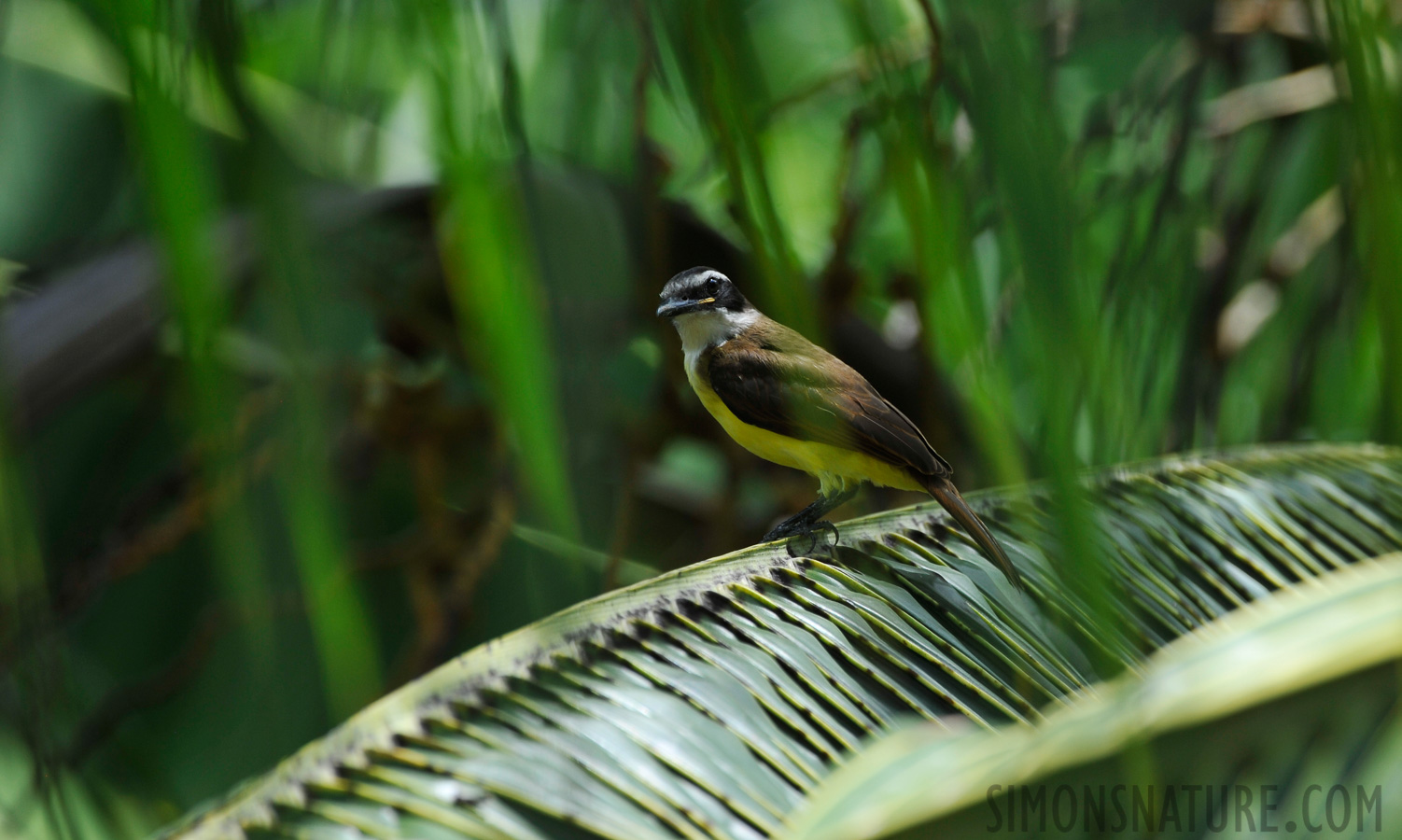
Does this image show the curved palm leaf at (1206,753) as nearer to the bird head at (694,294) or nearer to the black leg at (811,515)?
the black leg at (811,515)

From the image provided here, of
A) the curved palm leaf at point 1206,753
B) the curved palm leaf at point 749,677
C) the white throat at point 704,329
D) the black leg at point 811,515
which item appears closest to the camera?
the curved palm leaf at point 1206,753

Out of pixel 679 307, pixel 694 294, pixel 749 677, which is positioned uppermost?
pixel 694 294

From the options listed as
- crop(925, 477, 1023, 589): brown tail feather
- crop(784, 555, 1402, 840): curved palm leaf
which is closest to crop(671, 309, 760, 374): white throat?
crop(925, 477, 1023, 589): brown tail feather

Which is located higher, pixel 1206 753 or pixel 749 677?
pixel 749 677

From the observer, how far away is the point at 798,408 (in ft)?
9.21

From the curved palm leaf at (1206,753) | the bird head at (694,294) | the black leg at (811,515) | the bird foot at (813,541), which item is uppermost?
the bird head at (694,294)

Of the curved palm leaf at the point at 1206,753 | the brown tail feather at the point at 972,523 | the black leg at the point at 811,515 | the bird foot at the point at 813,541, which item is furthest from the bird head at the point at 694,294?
the curved palm leaf at the point at 1206,753

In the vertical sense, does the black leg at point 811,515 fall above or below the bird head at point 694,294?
below

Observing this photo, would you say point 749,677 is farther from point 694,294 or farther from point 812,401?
point 694,294

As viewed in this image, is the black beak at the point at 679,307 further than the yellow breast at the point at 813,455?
Yes

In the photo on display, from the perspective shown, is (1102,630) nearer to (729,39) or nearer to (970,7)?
(970,7)

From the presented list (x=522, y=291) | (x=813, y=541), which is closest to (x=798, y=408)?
(x=813, y=541)

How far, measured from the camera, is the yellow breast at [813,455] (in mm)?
2865

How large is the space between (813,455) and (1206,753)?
175cm
